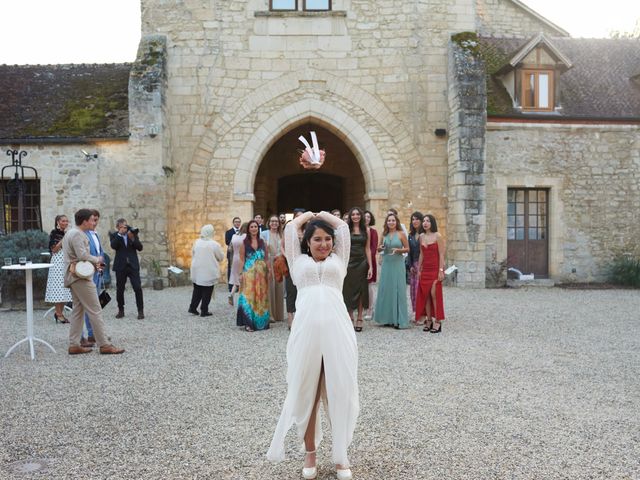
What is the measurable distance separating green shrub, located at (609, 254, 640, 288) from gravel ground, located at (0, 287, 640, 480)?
662 cm

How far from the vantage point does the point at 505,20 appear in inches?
705

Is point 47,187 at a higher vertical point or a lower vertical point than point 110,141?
lower

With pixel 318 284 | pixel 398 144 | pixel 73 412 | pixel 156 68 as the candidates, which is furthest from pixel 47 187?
pixel 318 284

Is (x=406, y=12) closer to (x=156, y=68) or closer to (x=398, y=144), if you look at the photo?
(x=398, y=144)

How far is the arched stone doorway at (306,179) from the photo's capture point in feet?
59.9

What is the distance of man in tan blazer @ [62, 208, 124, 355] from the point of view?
612 centimetres

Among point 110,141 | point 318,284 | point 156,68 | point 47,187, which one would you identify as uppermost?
point 156,68

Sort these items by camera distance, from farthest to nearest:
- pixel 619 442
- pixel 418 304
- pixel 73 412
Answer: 1. pixel 418 304
2. pixel 73 412
3. pixel 619 442

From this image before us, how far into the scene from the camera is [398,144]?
13898mm

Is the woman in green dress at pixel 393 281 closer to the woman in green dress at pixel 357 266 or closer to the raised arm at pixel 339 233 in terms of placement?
the woman in green dress at pixel 357 266

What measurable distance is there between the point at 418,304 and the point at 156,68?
28.9 feet

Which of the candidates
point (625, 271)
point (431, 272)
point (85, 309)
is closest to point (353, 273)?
point (431, 272)

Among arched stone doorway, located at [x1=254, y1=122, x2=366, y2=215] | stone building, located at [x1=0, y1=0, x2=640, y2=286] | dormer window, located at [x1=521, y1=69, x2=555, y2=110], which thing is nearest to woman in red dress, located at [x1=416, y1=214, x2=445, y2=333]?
stone building, located at [x1=0, y1=0, x2=640, y2=286]

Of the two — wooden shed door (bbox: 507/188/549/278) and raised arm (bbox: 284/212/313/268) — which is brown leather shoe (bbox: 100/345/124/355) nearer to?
raised arm (bbox: 284/212/313/268)
